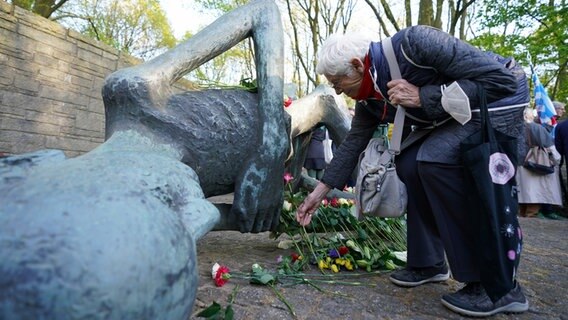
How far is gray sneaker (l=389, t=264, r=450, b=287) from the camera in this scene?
221cm

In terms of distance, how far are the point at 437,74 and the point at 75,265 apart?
167 centimetres

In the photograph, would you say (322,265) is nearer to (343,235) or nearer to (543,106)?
(343,235)

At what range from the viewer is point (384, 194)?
7.14ft

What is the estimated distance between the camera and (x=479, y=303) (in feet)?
5.92

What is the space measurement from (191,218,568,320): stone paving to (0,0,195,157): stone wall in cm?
360

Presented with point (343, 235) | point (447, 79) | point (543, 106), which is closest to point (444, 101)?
point (447, 79)

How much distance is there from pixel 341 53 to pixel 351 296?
43.9 inches

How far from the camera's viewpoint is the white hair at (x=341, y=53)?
6.53 ft

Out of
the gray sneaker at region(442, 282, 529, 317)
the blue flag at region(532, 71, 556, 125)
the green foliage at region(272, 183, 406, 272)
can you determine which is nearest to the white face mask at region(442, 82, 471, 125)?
the gray sneaker at region(442, 282, 529, 317)

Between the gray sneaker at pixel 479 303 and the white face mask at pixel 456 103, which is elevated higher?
the white face mask at pixel 456 103

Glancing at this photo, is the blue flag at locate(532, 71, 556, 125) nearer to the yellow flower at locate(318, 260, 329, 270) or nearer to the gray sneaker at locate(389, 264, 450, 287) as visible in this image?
the gray sneaker at locate(389, 264, 450, 287)

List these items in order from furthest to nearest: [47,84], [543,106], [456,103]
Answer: [543,106], [47,84], [456,103]

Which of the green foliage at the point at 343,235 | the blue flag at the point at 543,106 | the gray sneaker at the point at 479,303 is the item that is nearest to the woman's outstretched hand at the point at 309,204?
the green foliage at the point at 343,235

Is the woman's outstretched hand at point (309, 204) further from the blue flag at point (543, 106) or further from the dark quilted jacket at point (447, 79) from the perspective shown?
the blue flag at point (543, 106)
